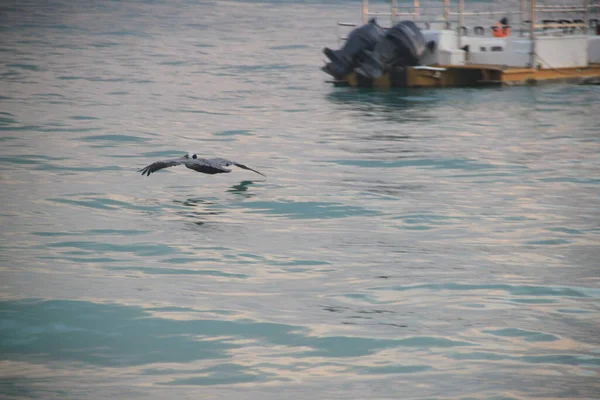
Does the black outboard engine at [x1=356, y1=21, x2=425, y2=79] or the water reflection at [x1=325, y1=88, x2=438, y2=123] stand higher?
the black outboard engine at [x1=356, y1=21, x2=425, y2=79]

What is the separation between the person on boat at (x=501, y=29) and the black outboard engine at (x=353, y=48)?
13.1 ft

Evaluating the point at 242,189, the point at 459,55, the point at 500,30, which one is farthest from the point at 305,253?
the point at 500,30

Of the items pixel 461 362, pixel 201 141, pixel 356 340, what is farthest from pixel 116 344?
pixel 201 141

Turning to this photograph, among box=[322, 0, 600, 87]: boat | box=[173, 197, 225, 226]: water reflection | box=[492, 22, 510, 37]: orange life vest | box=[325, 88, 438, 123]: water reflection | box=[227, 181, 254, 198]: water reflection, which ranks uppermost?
box=[492, 22, 510, 37]: orange life vest

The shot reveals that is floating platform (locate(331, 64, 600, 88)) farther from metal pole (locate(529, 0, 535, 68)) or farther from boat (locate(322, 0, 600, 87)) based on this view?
metal pole (locate(529, 0, 535, 68))

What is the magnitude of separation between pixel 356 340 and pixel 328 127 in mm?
17704

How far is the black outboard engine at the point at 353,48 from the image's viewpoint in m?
34.3

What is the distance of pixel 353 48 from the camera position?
114ft

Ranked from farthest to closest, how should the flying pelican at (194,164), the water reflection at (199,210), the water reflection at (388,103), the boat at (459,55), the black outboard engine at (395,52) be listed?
the boat at (459,55)
the black outboard engine at (395,52)
the water reflection at (388,103)
the flying pelican at (194,164)
the water reflection at (199,210)

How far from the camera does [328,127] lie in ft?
91.0

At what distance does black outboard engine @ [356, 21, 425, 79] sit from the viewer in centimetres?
3369

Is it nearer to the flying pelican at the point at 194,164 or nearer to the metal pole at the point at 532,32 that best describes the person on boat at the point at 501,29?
the metal pole at the point at 532,32

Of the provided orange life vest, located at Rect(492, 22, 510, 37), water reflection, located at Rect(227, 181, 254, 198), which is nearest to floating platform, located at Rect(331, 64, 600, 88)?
orange life vest, located at Rect(492, 22, 510, 37)

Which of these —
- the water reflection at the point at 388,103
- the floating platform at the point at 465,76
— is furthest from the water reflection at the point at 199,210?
the floating platform at the point at 465,76
